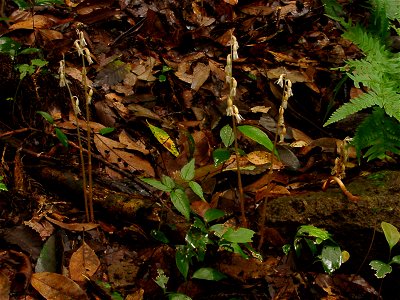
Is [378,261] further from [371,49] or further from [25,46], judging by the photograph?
[25,46]

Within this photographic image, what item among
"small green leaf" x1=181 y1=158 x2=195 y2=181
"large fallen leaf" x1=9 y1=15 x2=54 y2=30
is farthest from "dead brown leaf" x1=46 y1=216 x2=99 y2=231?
"large fallen leaf" x1=9 y1=15 x2=54 y2=30

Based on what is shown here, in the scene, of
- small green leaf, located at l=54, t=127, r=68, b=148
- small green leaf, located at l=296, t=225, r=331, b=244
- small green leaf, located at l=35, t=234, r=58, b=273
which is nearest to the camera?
small green leaf, located at l=35, t=234, r=58, b=273

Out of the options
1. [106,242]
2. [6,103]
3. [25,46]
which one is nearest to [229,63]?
[106,242]

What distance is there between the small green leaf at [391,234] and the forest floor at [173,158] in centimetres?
10

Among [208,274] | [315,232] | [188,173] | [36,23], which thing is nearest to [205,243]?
[208,274]

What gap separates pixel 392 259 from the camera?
2127 millimetres

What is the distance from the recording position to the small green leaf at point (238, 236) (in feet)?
6.56

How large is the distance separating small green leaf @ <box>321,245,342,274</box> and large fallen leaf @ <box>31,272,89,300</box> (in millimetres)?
1117

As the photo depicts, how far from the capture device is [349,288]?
7.27ft

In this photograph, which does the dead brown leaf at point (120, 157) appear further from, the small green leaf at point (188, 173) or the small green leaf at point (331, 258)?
the small green leaf at point (331, 258)

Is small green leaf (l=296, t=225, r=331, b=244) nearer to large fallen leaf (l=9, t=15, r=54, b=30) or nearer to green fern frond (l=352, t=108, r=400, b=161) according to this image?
green fern frond (l=352, t=108, r=400, b=161)

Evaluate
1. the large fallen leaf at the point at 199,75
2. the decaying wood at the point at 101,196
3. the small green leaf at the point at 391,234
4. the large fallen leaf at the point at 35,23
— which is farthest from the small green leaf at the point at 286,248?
the large fallen leaf at the point at 35,23

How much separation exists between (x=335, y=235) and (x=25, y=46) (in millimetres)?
2556

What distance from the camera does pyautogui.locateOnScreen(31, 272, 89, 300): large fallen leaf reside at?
1956mm
